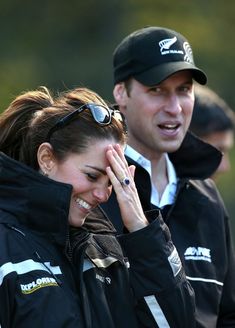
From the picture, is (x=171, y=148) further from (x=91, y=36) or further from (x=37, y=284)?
(x=91, y=36)

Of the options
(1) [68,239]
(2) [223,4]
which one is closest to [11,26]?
(2) [223,4]

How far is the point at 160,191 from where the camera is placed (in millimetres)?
5473

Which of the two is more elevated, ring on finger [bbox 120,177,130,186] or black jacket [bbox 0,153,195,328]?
ring on finger [bbox 120,177,130,186]

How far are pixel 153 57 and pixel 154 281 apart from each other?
1.32m

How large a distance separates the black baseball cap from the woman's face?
0.98m

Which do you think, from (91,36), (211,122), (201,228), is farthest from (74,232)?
(91,36)

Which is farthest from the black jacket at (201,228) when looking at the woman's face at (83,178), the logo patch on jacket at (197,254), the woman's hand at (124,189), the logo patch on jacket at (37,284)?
the logo patch on jacket at (37,284)

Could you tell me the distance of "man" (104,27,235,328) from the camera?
534 centimetres

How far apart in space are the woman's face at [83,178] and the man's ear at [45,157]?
0.08ft

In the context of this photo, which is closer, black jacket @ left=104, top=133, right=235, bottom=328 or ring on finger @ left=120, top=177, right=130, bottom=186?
ring on finger @ left=120, top=177, right=130, bottom=186

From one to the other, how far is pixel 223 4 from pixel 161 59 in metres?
15.8

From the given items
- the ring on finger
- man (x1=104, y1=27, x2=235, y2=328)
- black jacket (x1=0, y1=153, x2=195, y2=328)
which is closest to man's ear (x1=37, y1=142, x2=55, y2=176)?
black jacket (x1=0, y1=153, x2=195, y2=328)

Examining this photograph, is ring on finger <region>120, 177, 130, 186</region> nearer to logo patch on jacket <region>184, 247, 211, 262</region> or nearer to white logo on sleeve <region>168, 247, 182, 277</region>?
white logo on sleeve <region>168, 247, 182, 277</region>

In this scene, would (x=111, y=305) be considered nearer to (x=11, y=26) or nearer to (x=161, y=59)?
(x=161, y=59)
